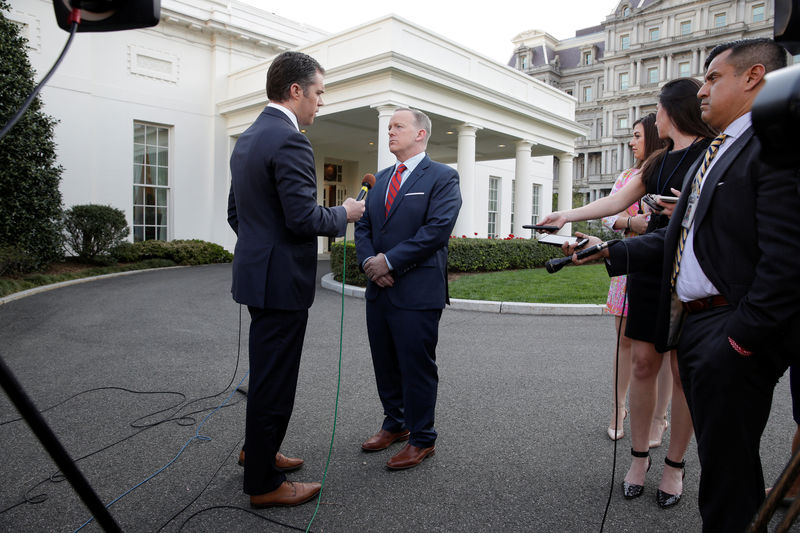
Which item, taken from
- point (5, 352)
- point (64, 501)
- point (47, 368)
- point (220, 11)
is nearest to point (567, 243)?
point (64, 501)

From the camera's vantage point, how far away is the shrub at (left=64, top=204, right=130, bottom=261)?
14.2m

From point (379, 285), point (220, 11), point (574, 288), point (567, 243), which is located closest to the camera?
point (567, 243)

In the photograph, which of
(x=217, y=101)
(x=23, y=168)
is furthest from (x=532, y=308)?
(x=217, y=101)

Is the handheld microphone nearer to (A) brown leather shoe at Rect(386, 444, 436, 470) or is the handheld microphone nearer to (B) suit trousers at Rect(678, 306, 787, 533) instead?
(A) brown leather shoe at Rect(386, 444, 436, 470)

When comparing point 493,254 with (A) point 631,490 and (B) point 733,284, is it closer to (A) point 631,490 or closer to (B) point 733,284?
(A) point 631,490

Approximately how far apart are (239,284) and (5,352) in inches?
183

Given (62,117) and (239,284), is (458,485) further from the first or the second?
(62,117)

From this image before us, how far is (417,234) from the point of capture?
3.28 metres

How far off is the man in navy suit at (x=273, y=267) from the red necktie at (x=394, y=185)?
2.63 ft

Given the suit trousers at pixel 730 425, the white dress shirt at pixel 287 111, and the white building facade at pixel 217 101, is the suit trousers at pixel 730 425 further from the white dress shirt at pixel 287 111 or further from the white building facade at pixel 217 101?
the white building facade at pixel 217 101

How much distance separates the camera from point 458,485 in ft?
9.45

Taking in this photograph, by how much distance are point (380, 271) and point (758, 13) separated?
2594 inches

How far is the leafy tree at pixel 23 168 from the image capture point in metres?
10.8

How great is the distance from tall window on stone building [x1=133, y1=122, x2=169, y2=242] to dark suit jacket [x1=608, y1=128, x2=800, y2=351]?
59.6ft
